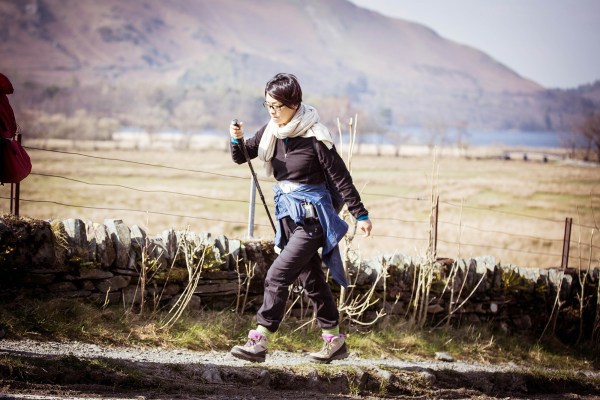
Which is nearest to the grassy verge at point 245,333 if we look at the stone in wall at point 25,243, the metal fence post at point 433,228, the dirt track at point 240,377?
the dirt track at point 240,377

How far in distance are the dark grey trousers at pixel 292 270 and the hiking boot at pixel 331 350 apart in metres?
0.31

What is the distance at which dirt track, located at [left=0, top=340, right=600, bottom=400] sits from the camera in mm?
3889

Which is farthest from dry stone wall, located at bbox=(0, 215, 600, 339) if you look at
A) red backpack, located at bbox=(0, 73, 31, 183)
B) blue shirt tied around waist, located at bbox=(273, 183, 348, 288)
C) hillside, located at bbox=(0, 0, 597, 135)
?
hillside, located at bbox=(0, 0, 597, 135)

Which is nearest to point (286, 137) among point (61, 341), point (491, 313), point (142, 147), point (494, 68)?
point (61, 341)

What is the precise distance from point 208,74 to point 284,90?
6163 inches

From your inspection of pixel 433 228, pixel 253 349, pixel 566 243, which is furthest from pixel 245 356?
pixel 566 243

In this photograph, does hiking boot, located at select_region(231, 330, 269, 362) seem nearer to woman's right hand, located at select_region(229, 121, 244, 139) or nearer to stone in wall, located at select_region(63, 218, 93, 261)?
woman's right hand, located at select_region(229, 121, 244, 139)

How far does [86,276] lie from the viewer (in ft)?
17.6

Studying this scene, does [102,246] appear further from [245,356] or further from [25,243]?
[245,356]

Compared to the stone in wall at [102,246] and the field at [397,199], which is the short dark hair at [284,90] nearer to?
the stone in wall at [102,246]

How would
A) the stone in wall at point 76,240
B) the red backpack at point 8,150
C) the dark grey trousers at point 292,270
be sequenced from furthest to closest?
the stone in wall at point 76,240
the dark grey trousers at point 292,270
the red backpack at point 8,150

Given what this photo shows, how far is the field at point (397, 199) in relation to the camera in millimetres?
17781

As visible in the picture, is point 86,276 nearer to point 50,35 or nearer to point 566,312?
point 566,312

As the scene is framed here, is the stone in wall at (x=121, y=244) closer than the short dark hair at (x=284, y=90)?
No
